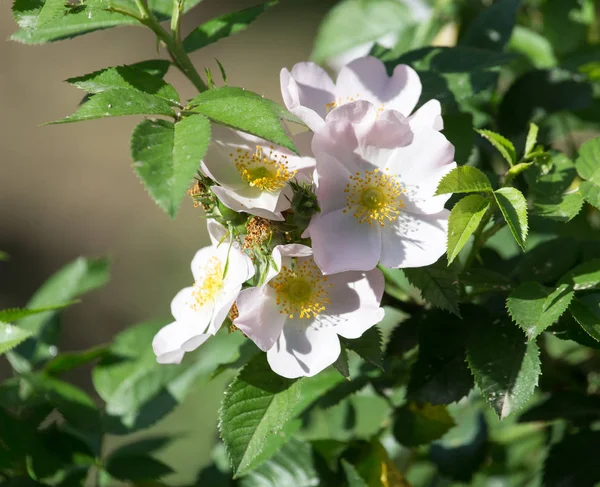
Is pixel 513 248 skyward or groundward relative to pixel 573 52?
groundward

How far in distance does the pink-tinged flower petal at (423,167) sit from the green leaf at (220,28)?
0.39 m

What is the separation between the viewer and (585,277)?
962 mm

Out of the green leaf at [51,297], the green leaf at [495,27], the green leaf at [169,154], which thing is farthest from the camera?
the green leaf at [51,297]

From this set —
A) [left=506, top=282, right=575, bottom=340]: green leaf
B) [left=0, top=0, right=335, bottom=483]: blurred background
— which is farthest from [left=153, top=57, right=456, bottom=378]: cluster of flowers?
[left=0, top=0, right=335, bottom=483]: blurred background

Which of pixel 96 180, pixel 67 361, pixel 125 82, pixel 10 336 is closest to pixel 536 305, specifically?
pixel 125 82

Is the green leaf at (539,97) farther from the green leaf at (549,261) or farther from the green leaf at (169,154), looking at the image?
the green leaf at (169,154)

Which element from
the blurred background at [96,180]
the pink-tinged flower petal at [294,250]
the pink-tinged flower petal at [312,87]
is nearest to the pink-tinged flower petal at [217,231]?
the pink-tinged flower petal at [294,250]

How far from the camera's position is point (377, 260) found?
3.04 feet

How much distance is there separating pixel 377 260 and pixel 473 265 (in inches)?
13.9

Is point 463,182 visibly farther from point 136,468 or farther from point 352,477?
point 136,468

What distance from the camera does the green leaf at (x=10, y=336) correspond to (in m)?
1.03

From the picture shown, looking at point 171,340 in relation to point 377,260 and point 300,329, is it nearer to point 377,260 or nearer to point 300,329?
point 300,329

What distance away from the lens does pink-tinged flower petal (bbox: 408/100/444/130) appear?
0.96 m

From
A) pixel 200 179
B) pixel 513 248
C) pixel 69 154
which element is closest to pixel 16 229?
pixel 69 154
